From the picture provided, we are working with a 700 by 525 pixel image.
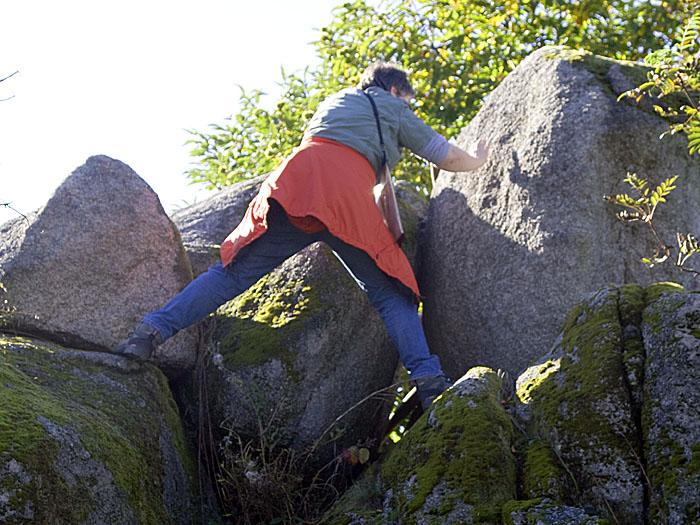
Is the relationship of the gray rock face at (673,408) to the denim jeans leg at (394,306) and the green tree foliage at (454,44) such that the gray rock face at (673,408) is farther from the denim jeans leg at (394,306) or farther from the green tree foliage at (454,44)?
the green tree foliage at (454,44)

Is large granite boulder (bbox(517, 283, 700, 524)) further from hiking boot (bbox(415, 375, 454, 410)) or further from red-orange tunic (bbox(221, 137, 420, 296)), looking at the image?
red-orange tunic (bbox(221, 137, 420, 296))

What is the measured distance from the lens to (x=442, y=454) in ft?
11.1

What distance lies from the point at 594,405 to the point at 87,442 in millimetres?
2302

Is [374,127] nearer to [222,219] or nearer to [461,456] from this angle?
[222,219]

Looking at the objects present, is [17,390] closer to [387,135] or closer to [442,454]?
[442,454]

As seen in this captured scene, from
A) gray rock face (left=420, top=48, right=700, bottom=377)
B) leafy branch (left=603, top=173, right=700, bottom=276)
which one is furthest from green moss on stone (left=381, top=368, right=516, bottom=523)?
gray rock face (left=420, top=48, right=700, bottom=377)

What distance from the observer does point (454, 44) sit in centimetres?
875

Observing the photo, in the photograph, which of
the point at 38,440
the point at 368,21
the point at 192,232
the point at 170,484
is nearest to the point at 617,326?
the point at 170,484

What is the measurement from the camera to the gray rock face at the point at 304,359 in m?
4.66

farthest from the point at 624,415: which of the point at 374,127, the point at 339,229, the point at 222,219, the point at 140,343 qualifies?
the point at 222,219

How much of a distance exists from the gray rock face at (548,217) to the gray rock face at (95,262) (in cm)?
203

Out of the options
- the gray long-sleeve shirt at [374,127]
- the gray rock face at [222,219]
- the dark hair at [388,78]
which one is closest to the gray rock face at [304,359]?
the gray rock face at [222,219]

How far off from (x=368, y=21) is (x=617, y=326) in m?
6.29

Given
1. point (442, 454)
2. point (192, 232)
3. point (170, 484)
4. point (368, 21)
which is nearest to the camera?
point (442, 454)
